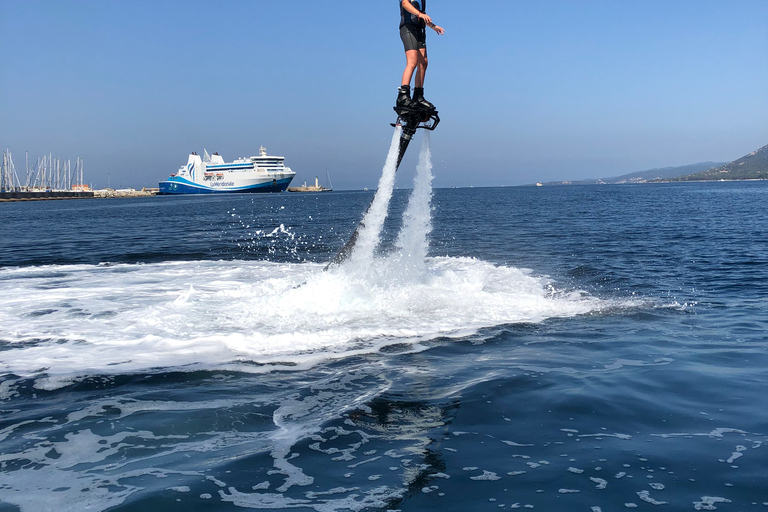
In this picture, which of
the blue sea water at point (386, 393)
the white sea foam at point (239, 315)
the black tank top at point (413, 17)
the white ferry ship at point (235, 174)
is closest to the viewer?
the blue sea water at point (386, 393)

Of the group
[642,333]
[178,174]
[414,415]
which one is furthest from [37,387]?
[178,174]

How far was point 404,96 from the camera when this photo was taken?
11.2 meters

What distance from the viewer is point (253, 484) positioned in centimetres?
429

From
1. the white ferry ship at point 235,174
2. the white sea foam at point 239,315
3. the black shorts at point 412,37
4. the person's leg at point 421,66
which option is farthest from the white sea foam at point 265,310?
the white ferry ship at point 235,174

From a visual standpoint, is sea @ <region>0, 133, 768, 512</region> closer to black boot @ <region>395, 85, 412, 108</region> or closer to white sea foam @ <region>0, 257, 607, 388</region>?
white sea foam @ <region>0, 257, 607, 388</region>

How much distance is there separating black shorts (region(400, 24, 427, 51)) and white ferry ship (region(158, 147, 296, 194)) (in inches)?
5725

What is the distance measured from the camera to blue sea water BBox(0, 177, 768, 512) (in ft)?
13.9

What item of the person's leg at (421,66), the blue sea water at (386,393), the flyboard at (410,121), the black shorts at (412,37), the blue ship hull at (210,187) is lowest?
the blue sea water at (386,393)

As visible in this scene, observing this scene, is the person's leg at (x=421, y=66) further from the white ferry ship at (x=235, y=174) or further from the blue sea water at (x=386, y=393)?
the white ferry ship at (x=235, y=174)

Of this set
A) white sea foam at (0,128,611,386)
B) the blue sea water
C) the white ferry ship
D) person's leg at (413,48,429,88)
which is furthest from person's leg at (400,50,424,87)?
the white ferry ship

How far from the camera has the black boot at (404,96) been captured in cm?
1115

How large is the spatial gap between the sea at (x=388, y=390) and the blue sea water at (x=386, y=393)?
3cm

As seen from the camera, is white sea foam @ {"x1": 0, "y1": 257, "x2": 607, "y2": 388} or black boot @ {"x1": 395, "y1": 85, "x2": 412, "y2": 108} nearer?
white sea foam @ {"x1": 0, "y1": 257, "x2": 607, "y2": 388}

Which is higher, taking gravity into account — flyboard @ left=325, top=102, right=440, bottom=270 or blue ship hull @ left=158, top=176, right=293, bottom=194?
blue ship hull @ left=158, top=176, right=293, bottom=194
